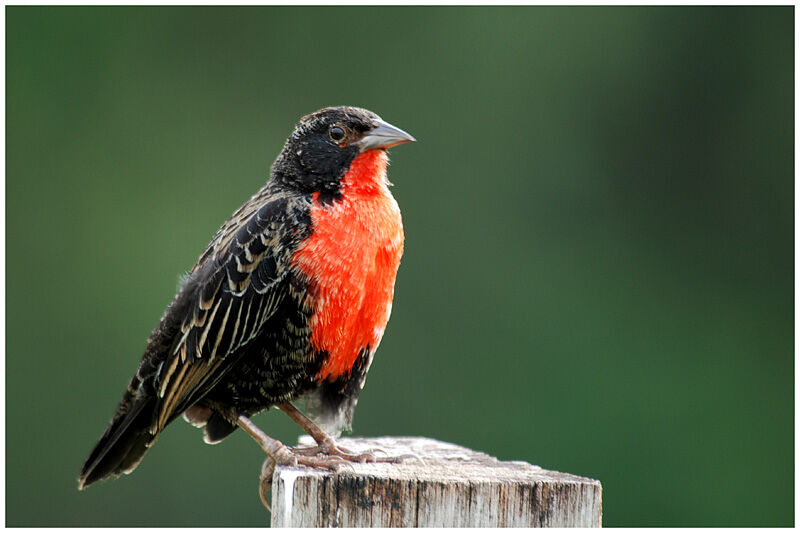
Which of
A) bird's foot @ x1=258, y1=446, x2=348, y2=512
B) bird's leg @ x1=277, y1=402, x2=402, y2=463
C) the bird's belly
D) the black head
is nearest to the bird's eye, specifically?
the black head

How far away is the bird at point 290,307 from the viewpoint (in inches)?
162

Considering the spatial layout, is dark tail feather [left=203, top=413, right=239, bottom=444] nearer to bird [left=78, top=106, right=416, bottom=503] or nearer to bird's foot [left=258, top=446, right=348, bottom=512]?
bird [left=78, top=106, right=416, bottom=503]

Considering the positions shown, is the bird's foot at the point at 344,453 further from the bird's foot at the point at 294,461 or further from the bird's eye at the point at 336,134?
the bird's eye at the point at 336,134

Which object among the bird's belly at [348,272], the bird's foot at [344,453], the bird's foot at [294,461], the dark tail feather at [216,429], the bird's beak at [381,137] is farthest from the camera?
the dark tail feather at [216,429]

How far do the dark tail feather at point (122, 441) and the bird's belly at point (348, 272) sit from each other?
2.53 ft

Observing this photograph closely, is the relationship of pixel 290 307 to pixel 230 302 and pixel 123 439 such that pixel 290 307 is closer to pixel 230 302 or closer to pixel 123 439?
pixel 230 302

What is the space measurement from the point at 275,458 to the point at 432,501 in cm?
98

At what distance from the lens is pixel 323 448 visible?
4.17 m

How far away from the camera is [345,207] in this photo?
423 centimetres

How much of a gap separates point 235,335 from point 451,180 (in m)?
6.42

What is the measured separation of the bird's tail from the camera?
4.36 metres

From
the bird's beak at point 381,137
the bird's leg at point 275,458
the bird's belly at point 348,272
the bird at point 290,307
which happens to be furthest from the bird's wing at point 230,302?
the bird's beak at point 381,137

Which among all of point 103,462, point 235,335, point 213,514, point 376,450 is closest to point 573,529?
point 376,450

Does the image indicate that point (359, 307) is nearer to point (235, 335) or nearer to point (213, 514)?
point (235, 335)
